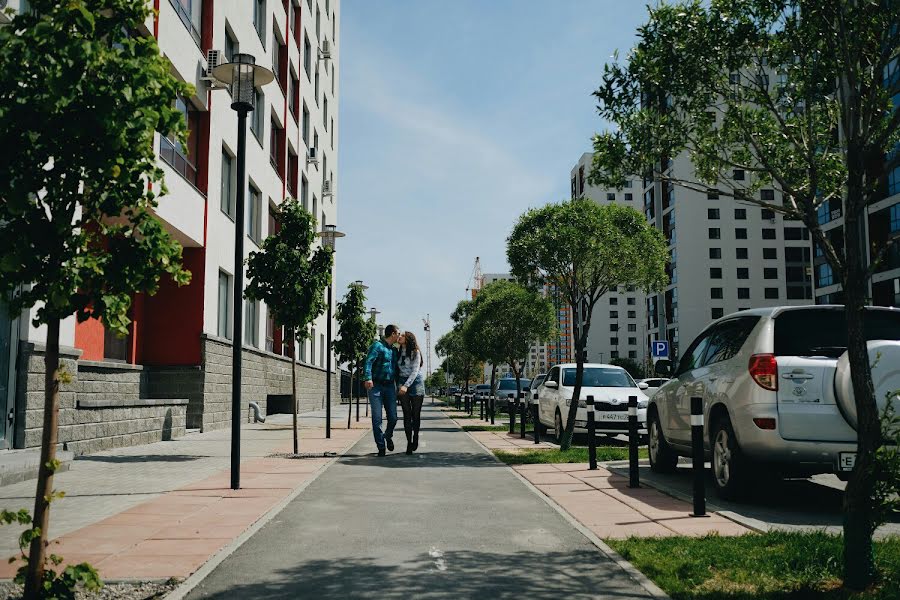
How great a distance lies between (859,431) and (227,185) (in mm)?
19150

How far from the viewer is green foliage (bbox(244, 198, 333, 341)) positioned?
44.2 feet

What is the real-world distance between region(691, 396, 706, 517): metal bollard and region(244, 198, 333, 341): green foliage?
802cm

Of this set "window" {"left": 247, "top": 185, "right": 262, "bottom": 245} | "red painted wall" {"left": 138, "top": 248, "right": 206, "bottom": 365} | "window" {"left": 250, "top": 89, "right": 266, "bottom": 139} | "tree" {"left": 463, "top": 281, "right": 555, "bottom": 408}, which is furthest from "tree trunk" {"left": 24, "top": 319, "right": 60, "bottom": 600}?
"tree" {"left": 463, "top": 281, "right": 555, "bottom": 408}

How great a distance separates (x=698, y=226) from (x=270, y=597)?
84.3 meters

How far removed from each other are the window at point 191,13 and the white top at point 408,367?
9.57 metres

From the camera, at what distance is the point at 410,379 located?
1269 centimetres

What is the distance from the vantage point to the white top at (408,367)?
12719mm

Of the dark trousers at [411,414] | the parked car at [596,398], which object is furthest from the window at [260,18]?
the dark trousers at [411,414]

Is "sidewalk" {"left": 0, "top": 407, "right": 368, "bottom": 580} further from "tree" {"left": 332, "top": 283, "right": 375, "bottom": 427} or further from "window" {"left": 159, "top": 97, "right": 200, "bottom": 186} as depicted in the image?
"tree" {"left": 332, "top": 283, "right": 375, "bottom": 427}

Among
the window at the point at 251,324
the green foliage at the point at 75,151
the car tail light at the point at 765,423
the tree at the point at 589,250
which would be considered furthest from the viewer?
the window at the point at 251,324

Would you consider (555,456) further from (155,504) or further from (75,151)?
(75,151)

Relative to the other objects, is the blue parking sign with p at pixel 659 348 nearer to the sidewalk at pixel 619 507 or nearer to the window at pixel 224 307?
the window at pixel 224 307

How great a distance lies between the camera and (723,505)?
745 cm

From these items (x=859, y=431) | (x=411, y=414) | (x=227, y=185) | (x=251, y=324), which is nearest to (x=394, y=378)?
(x=411, y=414)
